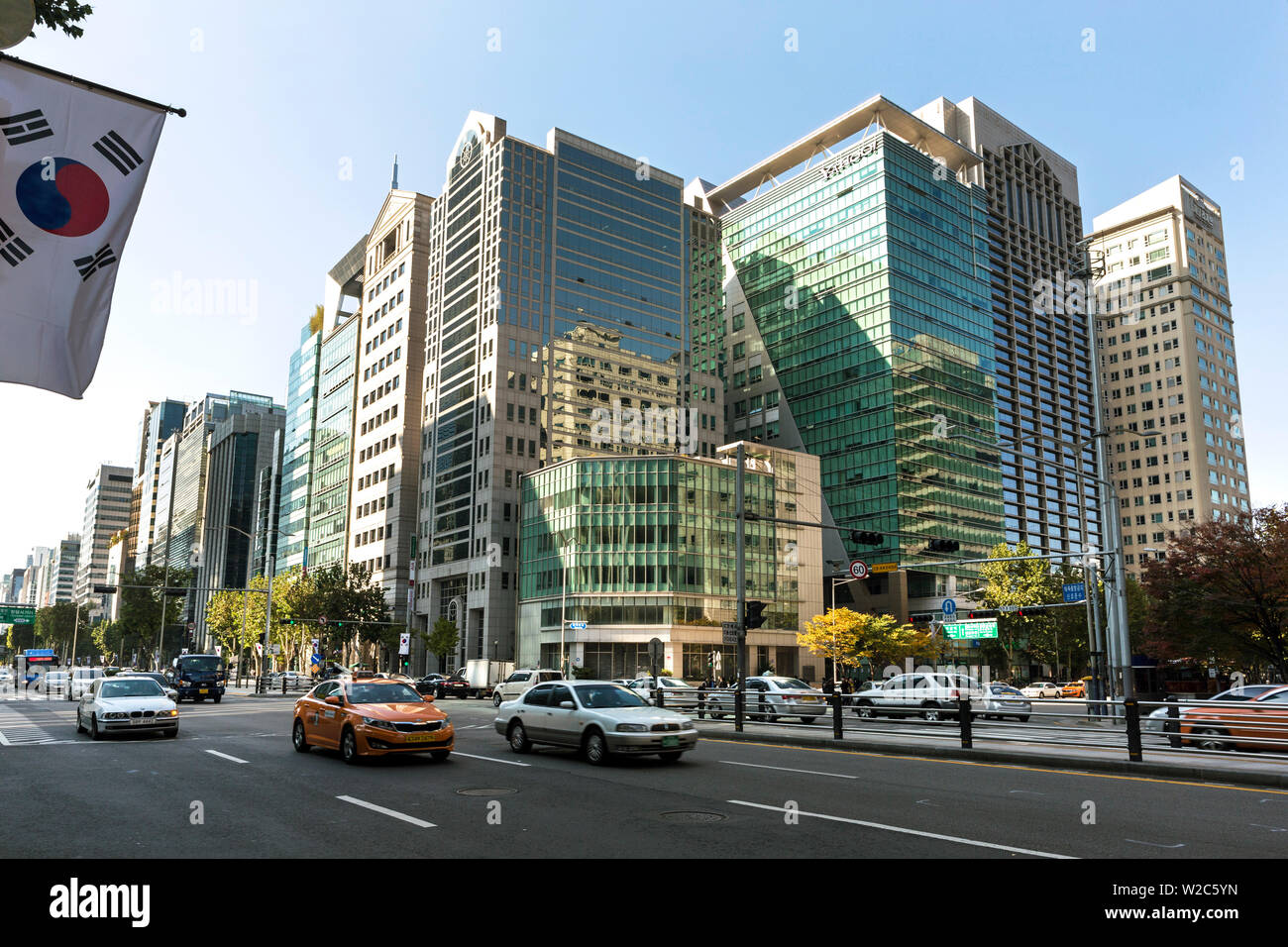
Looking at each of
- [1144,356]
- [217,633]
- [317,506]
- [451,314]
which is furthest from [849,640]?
[1144,356]

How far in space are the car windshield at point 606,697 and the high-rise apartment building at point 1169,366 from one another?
138775 mm

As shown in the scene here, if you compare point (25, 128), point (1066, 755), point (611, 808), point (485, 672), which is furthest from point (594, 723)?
point (485, 672)

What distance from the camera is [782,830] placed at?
938 centimetres

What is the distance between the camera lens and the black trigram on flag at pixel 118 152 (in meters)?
8.77

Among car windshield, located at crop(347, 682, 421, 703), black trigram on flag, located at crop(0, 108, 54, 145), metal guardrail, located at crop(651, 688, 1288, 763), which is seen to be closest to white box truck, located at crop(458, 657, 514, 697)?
metal guardrail, located at crop(651, 688, 1288, 763)

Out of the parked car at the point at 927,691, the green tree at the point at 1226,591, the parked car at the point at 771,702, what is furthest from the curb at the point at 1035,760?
the green tree at the point at 1226,591

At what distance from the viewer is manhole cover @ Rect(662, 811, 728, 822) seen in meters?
10.1

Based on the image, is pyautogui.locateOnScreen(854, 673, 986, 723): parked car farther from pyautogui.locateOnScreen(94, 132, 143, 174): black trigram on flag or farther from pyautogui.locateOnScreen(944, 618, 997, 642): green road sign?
pyautogui.locateOnScreen(94, 132, 143, 174): black trigram on flag

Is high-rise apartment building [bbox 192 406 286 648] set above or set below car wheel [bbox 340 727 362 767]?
above

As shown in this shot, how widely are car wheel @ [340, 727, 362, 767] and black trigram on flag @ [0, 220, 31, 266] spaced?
33.1 feet

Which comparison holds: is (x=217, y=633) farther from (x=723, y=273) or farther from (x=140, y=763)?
(x=140, y=763)

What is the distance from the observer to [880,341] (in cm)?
10644

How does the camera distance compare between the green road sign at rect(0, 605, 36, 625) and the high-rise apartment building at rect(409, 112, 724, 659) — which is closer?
the green road sign at rect(0, 605, 36, 625)

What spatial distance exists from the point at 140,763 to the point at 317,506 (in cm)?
12092
